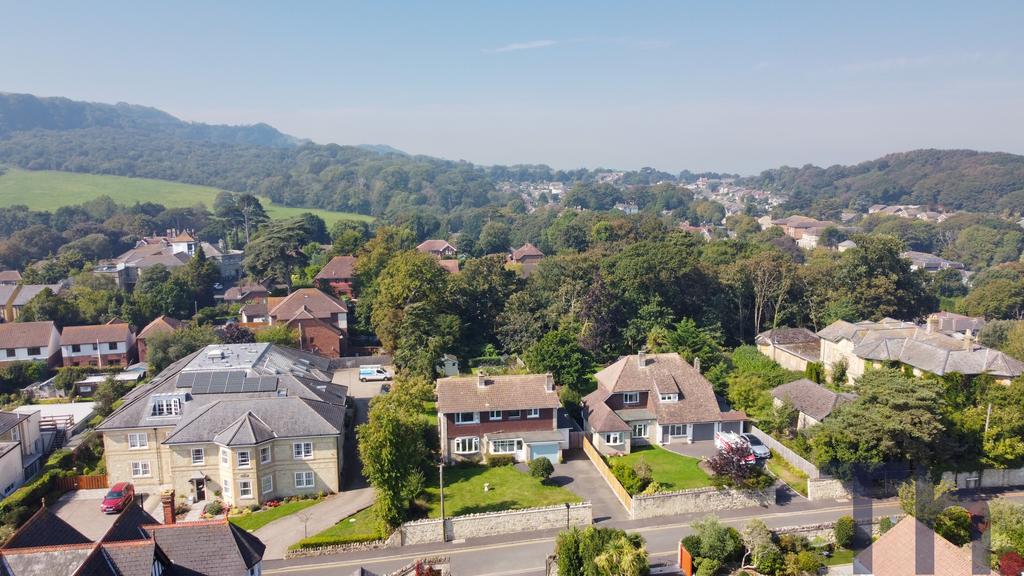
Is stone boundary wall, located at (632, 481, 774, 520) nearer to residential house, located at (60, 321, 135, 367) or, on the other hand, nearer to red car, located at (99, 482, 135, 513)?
red car, located at (99, 482, 135, 513)

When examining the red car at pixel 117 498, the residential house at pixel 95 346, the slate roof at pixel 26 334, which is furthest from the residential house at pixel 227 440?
the slate roof at pixel 26 334

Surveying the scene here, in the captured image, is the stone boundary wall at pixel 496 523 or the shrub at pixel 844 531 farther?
the shrub at pixel 844 531

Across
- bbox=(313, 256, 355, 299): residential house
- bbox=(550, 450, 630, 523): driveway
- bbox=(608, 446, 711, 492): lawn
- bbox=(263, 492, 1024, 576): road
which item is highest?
bbox=(313, 256, 355, 299): residential house

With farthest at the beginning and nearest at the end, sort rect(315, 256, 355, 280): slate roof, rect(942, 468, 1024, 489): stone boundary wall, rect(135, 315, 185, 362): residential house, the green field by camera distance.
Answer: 1. the green field
2. rect(315, 256, 355, 280): slate roof
3. rect(135, 315, 185, 362): residential house
4. rect(942, 468, 1024, 489): stone boundary wall

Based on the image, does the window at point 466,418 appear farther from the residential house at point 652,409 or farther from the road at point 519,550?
the road at point 519,550

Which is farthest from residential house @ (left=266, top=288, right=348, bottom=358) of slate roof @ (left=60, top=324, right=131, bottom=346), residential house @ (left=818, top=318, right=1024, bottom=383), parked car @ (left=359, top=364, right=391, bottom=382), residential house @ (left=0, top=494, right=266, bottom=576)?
residential house @ (left=818, top=318, right=1024, bottom=383)

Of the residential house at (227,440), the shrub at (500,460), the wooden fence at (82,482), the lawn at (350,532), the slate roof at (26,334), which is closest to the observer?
the lawn at (350,532)
